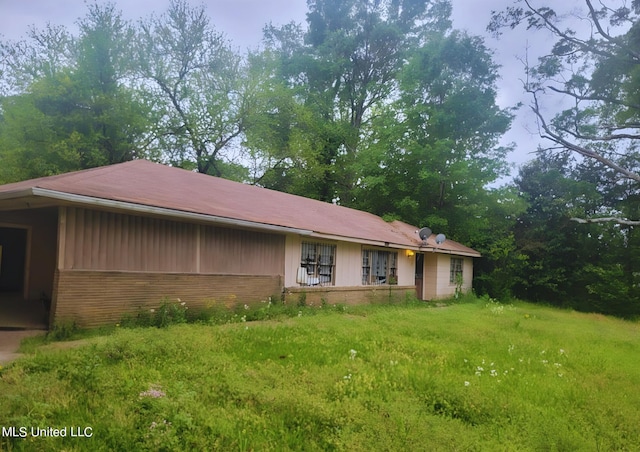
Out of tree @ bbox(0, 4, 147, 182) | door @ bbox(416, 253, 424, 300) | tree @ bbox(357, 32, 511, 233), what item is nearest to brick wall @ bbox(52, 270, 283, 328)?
door @ bbox(416, 253, 424, 300)

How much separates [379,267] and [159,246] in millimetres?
9180

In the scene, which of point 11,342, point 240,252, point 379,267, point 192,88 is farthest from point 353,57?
point 11,342

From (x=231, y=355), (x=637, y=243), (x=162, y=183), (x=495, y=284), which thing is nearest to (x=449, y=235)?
(x=495, y=284)

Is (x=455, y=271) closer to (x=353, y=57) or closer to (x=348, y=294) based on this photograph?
(x=348, y=294)

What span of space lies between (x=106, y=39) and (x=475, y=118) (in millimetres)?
20612

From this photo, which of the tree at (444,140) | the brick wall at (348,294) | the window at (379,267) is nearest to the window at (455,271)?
the tree at (444,140)

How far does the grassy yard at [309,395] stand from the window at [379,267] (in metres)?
7.41

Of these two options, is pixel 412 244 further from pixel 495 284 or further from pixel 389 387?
pixel 389 387

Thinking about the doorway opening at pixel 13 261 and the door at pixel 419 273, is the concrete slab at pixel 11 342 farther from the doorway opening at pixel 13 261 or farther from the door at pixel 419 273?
the door at pixel 419 273

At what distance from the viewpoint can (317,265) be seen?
1259 cm

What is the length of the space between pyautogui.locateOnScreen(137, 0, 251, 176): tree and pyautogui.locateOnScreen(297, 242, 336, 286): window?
14524 mm

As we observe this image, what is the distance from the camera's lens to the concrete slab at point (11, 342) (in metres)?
5.25

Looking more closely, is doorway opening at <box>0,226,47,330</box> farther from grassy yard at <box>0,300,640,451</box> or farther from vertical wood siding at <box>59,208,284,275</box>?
grassy yard at <box>0,300,640,451</box>

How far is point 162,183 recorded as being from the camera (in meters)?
10.1
